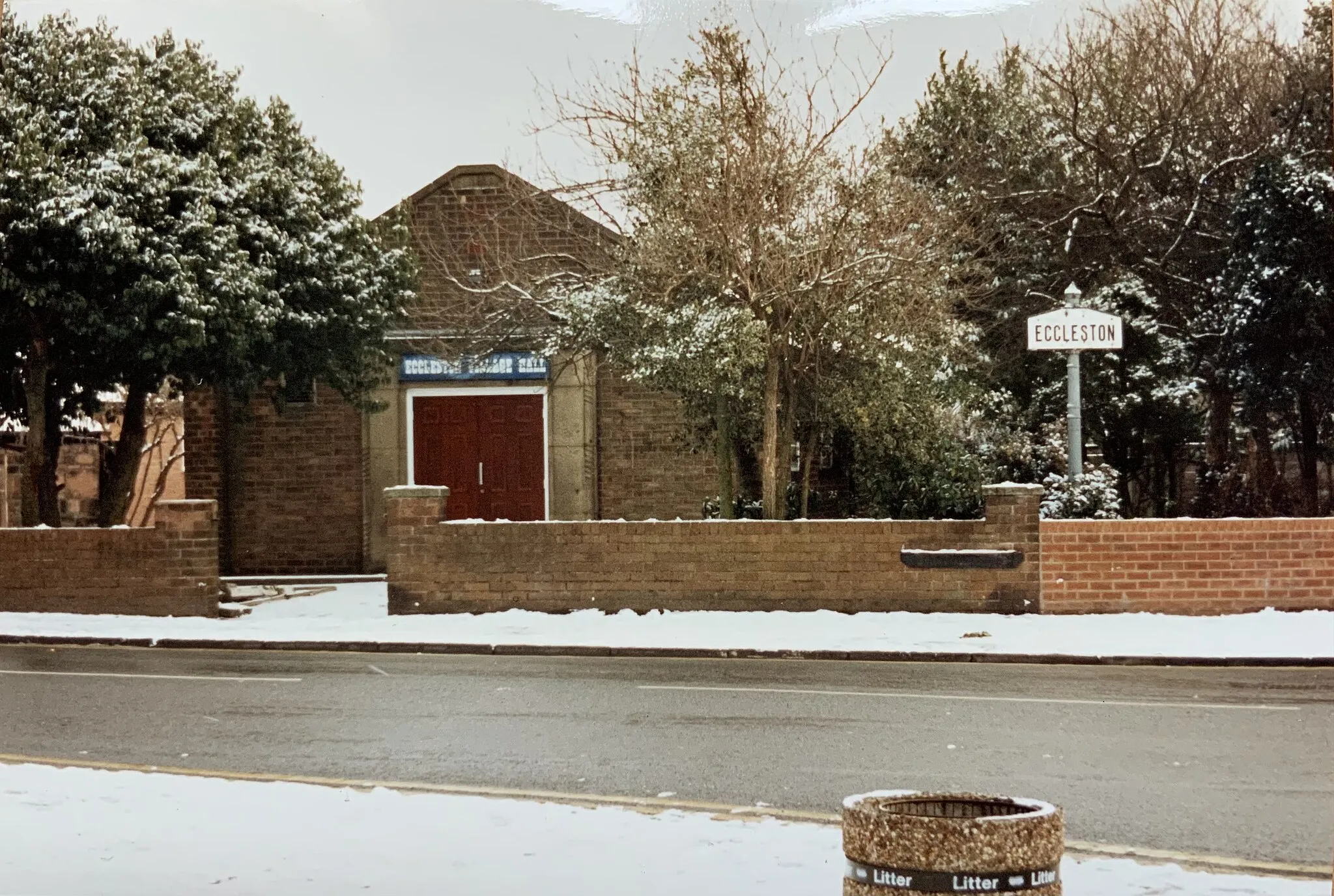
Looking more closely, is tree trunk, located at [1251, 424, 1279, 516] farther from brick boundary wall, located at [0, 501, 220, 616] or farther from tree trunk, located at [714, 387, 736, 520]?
brick boundary wall, located at [0, 501, 220, 616]

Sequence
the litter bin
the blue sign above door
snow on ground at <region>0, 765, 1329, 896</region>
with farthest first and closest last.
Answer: the blue sign above door < snow on ground at <region>0, 765, 1329, 896</region> < the litter bin

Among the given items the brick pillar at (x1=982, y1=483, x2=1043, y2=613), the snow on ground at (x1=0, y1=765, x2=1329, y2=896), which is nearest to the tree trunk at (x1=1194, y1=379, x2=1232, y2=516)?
the brick pillar at (x1=982, y1=483, x2=1043, y2=613)

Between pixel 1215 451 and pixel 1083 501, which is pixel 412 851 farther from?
pixel 1215 451

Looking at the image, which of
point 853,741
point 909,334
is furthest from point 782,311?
point 853,741

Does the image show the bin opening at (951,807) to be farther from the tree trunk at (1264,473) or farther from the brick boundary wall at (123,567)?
the tree trunk at (1264,473)

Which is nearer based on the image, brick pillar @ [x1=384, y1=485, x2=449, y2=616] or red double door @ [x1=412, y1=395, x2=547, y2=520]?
brick pillar @ [x1=384, y1=485, x2=449, y2=616]

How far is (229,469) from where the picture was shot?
61.3ft

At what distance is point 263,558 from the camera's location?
18.5 metres

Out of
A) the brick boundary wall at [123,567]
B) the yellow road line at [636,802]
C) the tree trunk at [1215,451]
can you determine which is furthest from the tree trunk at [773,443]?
the yellow road line at [636,802]

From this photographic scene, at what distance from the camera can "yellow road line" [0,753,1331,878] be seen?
5.22m

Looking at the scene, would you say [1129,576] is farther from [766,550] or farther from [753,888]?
[753,888]

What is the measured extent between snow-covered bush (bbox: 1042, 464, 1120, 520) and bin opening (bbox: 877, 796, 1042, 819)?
10.5 m

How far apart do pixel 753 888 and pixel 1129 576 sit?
31.2ft

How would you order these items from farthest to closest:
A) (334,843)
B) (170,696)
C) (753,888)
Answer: (170,696) < (334,843) < (753,888)
